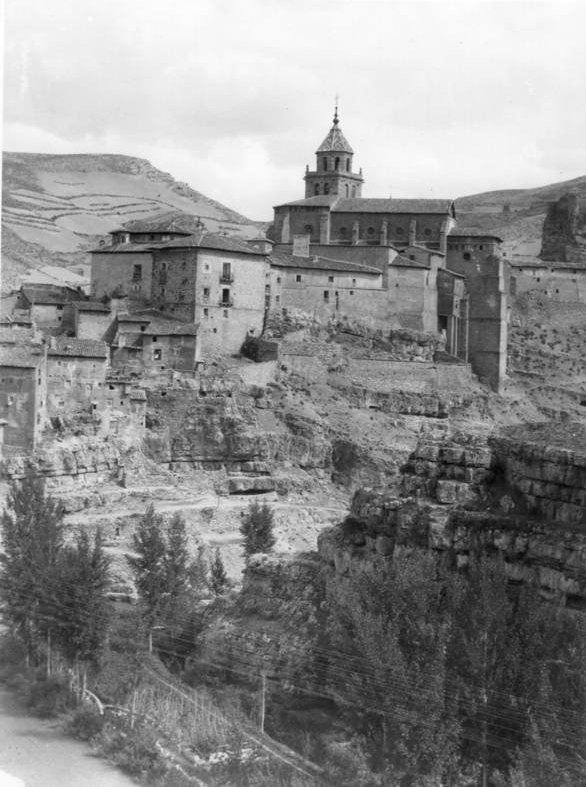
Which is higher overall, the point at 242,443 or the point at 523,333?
the point at 523,333

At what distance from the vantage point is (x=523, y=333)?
273ft

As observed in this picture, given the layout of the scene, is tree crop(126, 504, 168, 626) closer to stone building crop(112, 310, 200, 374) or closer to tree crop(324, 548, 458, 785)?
tree crop(324, 548, 458, 785)

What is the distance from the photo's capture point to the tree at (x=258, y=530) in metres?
51.8

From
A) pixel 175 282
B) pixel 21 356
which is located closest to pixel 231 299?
pixel 175 282

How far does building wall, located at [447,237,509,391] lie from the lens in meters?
78.2

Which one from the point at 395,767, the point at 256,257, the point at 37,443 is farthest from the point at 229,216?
the point at 395,767

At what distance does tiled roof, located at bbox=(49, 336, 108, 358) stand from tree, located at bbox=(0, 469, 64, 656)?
1828 cm

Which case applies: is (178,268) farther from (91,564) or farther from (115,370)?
(91,564)

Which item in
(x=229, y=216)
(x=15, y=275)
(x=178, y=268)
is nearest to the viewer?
(x=178, y=268)

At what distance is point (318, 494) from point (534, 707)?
41.7 meters

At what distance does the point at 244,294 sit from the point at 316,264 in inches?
229

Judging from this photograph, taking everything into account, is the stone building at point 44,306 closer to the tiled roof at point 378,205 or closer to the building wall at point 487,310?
the tiled roof at point 378,205

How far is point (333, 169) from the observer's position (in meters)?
84.2

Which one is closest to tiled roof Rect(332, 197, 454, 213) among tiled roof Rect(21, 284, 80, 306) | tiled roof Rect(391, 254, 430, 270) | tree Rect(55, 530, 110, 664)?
tiled roof Rect(391, 254, 430, 270)
